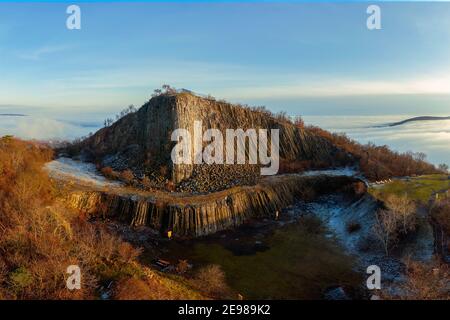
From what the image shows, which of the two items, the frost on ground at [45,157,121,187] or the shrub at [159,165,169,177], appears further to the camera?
the shrub at [159,165,169,177]

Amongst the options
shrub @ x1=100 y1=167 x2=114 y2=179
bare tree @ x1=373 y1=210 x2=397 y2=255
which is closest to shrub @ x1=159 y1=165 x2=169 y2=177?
shrub @ x1=100 y1=167 x2=114 y2=179

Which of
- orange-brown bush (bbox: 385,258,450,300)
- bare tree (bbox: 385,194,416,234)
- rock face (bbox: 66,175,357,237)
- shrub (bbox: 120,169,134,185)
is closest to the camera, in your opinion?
orange-brown bush (bbox: 385,258,450,300)

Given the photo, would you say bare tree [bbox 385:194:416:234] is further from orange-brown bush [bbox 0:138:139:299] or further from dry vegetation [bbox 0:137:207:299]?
orange-brown bush [bbox 0:138:139:299]

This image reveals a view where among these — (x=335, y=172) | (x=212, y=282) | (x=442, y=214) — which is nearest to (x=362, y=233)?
(x=442, y=214)

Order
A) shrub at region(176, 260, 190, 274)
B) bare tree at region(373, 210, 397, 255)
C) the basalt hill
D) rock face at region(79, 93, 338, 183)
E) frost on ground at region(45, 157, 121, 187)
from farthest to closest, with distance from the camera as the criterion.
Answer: rock face at region(79, 93, 338, 183) < the basalt hill < frost on ground at region(45, 157, 121, 187) < bare tree at region(373, 210, 397, 255) < shrub at region(176, 260, 190, 274)

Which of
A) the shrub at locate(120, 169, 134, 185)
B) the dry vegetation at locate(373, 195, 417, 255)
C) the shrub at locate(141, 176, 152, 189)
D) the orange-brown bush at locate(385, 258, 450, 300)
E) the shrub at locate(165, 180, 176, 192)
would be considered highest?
the shrub at locate(120, 169, 134, 185)

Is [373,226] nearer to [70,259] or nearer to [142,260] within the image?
[142,260]
